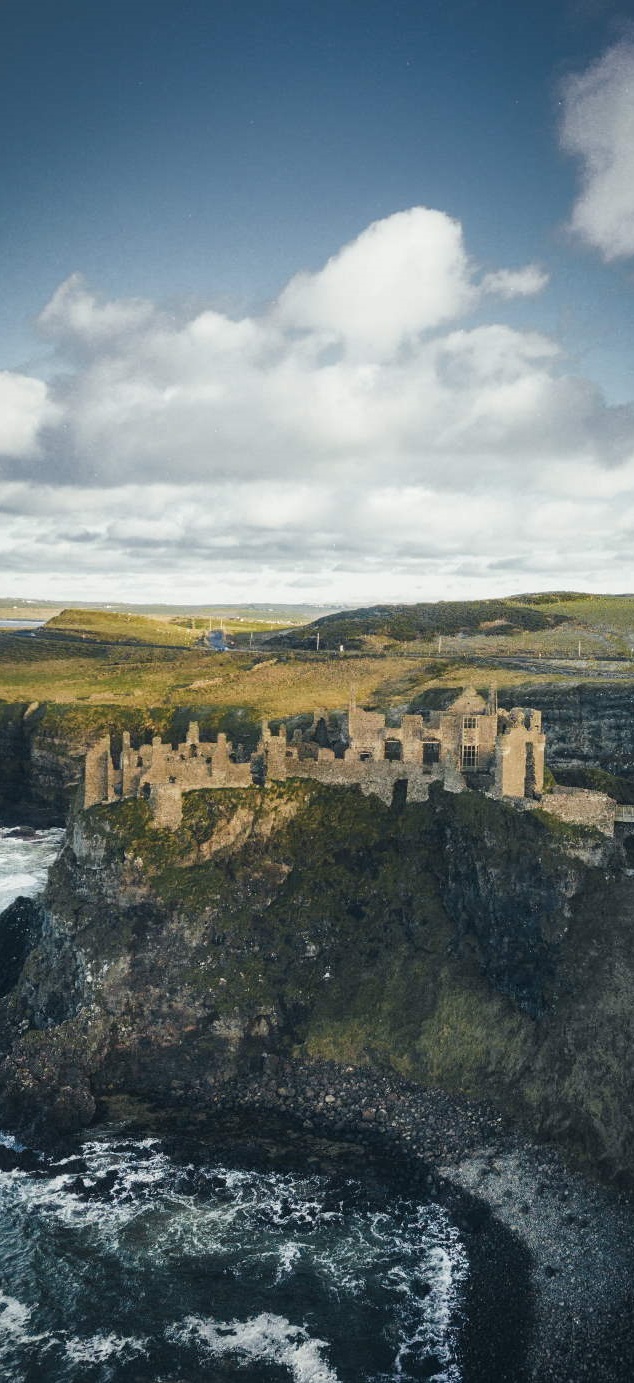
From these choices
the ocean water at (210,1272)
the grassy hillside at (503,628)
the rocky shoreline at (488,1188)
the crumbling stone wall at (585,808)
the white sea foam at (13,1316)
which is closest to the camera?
the ocean water at (210,1272)

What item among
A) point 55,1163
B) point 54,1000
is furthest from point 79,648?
point 55,1163

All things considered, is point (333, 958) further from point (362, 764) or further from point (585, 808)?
point (585, 808)

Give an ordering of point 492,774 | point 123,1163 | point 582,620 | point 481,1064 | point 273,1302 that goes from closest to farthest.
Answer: point 273,1302 < point 123,1163 < point 481,1064 < point 492,774 < point 582,620

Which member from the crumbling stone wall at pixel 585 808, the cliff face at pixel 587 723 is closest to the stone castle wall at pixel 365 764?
the crumbling stone wall at pixel 585 808

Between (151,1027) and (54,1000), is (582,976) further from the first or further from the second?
(54,1000)

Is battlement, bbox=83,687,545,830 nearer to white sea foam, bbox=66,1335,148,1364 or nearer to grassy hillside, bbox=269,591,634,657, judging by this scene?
white sea foam, bbox=66,1335,148,1364

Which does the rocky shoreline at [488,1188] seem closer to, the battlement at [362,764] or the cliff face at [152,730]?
the battlement at [362,764]
